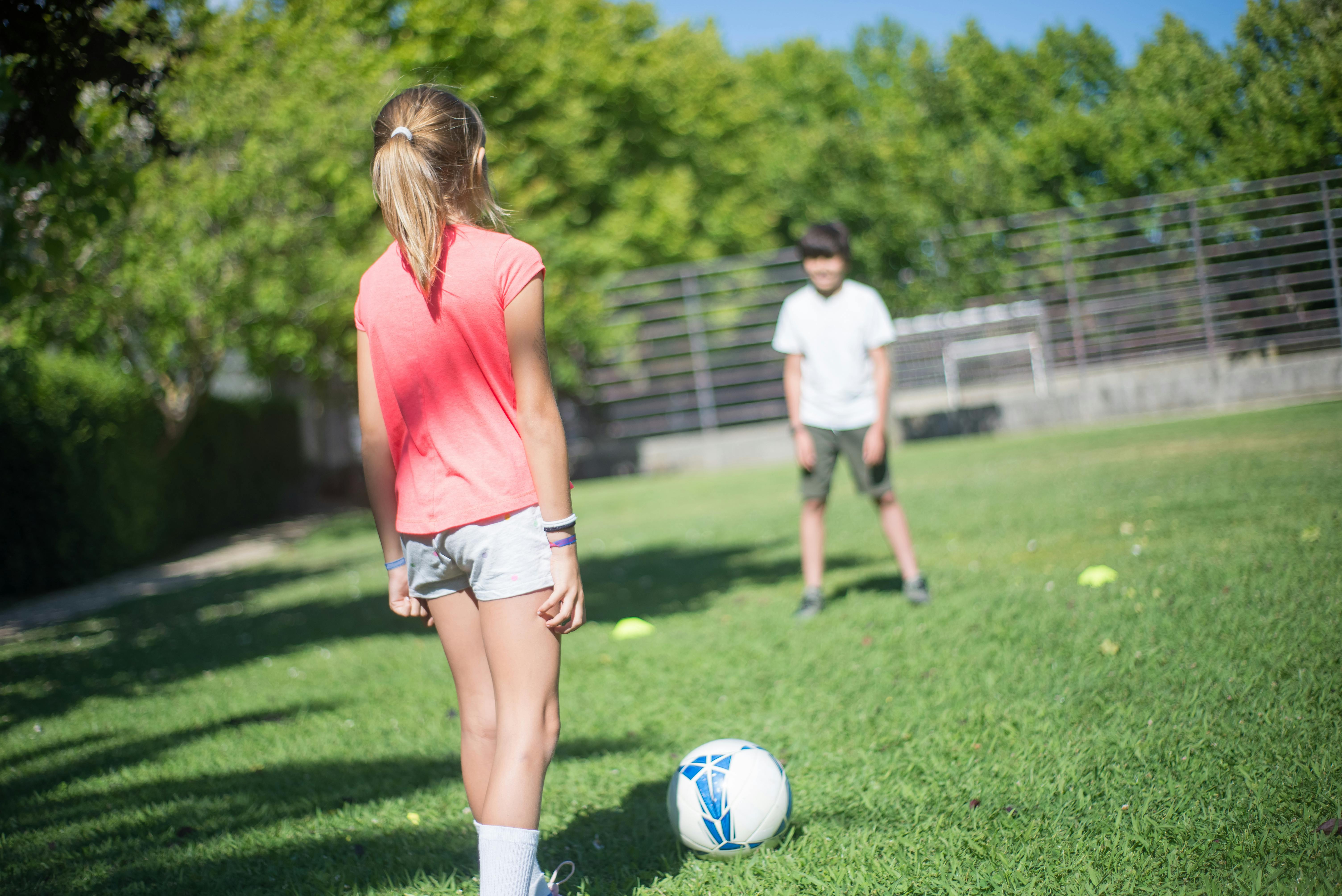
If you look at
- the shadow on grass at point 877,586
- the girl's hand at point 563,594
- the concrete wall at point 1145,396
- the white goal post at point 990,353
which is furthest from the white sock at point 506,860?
the white goal post at point 990,353

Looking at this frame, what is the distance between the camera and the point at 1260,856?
2348 mm

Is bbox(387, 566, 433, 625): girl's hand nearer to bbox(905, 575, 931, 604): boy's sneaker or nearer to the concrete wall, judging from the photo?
bbox(905, 575, 931, 604): boy's sneaker

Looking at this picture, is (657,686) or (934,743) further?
(657,686)

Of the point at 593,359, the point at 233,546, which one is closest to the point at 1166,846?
the point at 233,546

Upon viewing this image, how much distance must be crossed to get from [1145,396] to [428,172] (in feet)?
52.9

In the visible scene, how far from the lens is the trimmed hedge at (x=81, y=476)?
9.64 meters

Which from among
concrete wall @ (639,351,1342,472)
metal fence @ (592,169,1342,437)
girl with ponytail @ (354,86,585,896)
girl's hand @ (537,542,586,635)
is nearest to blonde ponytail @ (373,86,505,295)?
girl with ponytail @ (354,86,585,896)

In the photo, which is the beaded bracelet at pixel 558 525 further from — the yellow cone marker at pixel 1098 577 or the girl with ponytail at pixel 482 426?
the yellow cone marker at pixel 1098 577

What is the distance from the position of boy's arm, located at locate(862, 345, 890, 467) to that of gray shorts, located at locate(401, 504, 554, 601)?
10.9 ft

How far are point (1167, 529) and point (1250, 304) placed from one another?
12291 mm

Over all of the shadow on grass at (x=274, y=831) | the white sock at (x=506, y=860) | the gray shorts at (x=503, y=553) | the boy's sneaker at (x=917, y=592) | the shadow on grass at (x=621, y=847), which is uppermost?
the gray shorts at (x=503, y=553)

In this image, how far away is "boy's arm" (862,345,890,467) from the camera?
17.0 feet

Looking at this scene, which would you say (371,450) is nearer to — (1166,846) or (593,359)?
(1166,846)

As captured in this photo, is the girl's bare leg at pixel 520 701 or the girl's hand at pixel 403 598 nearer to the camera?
the girl's bare leg at pixel 520 701
